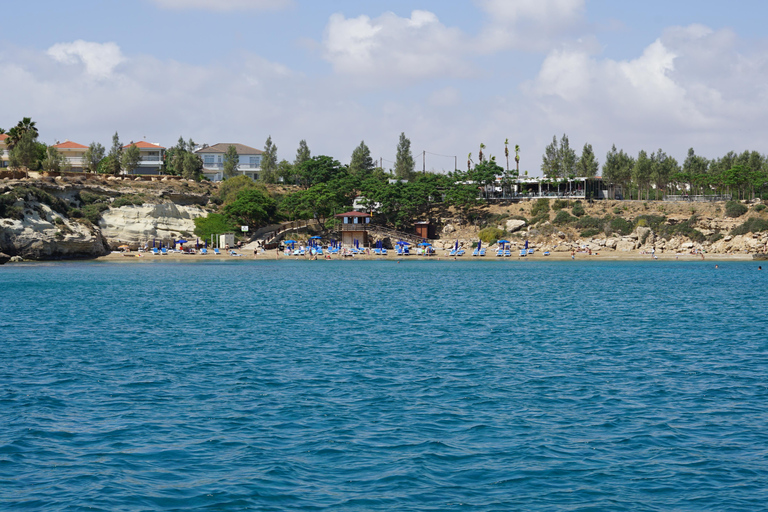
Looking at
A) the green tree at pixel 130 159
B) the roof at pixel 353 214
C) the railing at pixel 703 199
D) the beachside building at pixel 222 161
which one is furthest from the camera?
the beachside building at pixel 222 161

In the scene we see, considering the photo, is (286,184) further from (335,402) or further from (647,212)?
(335,402)

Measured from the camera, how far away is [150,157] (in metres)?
134

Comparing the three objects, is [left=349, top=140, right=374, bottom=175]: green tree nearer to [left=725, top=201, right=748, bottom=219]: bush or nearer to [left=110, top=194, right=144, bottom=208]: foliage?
[left=110, top=194, right=144, bottom=208]: foliage

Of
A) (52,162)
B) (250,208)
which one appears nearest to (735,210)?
(250,208)

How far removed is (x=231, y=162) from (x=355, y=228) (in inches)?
1753

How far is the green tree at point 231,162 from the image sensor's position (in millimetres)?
132375

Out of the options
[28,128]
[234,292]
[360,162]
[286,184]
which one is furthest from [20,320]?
[360,162]

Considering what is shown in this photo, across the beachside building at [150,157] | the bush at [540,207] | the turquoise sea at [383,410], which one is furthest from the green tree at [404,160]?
the turquoise sea at [383,410]

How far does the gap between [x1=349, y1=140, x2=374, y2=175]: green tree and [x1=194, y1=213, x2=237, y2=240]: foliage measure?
130ft

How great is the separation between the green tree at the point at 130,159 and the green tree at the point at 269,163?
2204 cm

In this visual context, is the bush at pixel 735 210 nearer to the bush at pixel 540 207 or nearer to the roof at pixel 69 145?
the bush at pixel 540 207

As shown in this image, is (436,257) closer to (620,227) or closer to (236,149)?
(620,227)

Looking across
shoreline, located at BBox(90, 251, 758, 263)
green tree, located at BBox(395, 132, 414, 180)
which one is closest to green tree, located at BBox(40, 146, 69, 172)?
shoreline, located at BBox(90, 251, 758, 263)

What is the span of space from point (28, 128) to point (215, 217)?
2934 cm
